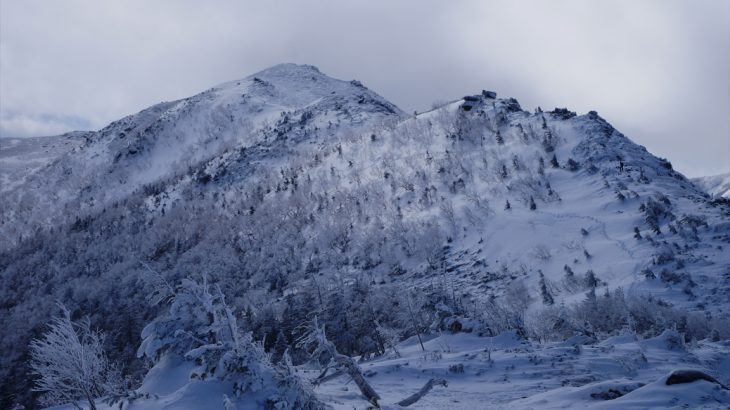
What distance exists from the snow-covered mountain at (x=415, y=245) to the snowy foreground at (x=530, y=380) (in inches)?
8.5

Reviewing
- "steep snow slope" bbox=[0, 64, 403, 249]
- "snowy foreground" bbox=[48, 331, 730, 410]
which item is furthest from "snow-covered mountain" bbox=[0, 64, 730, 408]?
"steep snow slope" bbox=[0, 64, 403, 249]

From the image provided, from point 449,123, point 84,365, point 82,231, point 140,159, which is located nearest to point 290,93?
point 140,159

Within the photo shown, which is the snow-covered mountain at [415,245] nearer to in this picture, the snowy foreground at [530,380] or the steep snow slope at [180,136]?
the snowy foreground at [530,380]

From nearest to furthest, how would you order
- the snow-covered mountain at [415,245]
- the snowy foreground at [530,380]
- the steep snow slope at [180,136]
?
the snowy foreground at [530,380] < the snow-covered mountain at [415,245] < the steep snow slope at [180,136]

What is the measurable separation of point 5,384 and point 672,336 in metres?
51.1

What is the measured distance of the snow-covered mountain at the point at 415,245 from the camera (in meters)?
24.0

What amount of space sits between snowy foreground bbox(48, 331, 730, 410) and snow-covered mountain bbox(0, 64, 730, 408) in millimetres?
217

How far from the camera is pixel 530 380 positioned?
44.7 ft

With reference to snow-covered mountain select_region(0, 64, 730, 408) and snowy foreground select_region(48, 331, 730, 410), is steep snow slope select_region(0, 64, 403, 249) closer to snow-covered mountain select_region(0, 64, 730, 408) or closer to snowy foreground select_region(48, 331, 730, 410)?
snow-covered mountain select_region(0, 64, 730, 408)

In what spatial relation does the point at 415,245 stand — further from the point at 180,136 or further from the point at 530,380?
the point at 180,136

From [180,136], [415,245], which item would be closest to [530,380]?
[415,245]

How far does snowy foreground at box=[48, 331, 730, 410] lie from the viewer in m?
9.43

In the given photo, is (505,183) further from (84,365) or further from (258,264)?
(84,365)

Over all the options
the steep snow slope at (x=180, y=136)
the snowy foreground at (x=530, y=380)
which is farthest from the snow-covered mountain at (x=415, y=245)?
the steep snow slope at (x=180, y=136)
